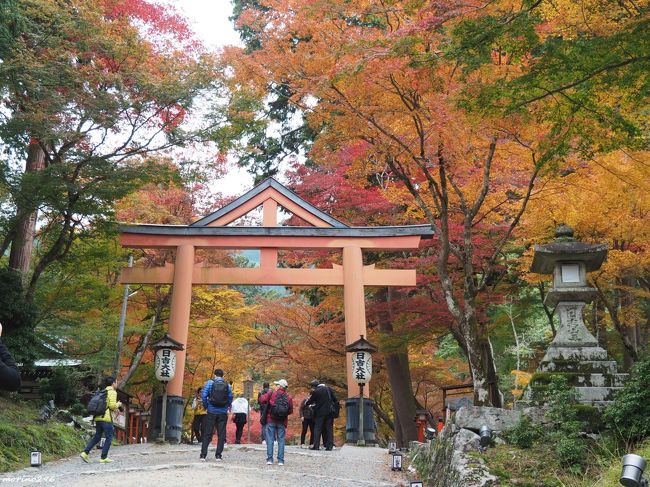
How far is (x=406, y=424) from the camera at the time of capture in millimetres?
18766

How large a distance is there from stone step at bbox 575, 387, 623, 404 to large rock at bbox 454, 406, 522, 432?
3.34 feet

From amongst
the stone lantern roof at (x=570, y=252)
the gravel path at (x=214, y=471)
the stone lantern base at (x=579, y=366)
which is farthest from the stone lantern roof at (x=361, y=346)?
the stone lantern base at (x=579, y=366)

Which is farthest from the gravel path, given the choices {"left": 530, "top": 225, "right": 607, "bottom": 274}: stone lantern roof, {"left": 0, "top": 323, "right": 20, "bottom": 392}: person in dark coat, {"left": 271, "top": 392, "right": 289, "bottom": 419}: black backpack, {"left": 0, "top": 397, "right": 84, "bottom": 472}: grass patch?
{"left": 530, "top": 225, "right": 607, "bottom": 274}: stone lantern roof

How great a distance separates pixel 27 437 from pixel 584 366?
910 centimetres

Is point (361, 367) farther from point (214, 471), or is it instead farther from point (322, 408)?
point (214, 471)

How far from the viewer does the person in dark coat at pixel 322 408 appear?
13.1 m

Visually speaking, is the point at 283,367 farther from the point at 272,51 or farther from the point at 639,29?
the point at 639,29

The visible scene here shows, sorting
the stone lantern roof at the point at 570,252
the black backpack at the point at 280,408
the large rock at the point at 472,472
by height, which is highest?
the stone lantern roof at the point at 570,252

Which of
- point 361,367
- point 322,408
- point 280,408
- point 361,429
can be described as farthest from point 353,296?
point 280,408

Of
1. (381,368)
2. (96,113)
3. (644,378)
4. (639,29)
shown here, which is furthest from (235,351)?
(639,29)

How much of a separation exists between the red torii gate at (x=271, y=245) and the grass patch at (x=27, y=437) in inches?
157

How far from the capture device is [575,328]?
988 cm

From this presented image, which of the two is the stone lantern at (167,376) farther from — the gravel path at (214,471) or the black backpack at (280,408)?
the black backpack at (280,408)

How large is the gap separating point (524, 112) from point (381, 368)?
15.4 meters
